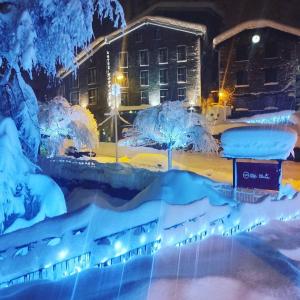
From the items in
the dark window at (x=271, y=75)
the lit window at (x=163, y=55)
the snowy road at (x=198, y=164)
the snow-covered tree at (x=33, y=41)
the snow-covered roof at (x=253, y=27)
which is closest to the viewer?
the snow-covered tree at (x=33, y=41)

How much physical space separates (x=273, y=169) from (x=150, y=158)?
17.0 metres

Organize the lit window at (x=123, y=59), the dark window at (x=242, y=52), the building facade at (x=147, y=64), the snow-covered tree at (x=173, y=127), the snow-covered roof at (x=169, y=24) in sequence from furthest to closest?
the lit window at (x=123, y=59)
the building facade at (x=147, y=64)
the snow-covered roof at (x=169, y=24)
the dark window at (x=242, y=52)
the snow-covered tree at (x=173, y=127)

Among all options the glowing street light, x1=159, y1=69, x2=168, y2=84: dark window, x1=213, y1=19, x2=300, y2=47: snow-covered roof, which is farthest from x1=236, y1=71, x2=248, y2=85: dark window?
x1=159, y1=69, x2=168, y2=84: dark window

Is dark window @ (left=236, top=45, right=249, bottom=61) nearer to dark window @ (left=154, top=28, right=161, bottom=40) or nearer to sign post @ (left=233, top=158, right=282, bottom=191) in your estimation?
dark window @ (left=154, top=28, right=161, bottom=40)

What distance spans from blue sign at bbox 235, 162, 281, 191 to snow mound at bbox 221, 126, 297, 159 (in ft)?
1.27

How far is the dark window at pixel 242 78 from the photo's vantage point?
3803cm

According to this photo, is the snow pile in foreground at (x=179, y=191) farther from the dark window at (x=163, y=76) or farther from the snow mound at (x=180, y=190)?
the dark window at (x=163, y=76)

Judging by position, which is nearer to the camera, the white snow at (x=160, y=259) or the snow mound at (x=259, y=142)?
the white snow at (x=160, y=259)

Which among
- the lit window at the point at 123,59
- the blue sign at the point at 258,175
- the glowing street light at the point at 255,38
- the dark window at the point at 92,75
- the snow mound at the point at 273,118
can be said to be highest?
the glowing street light at the point at 255,38

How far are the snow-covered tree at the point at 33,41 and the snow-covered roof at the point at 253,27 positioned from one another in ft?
100

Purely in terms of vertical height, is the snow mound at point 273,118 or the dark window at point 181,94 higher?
the dark window at point 181,94

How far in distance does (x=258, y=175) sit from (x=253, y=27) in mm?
26141

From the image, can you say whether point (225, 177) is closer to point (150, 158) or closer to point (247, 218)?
point (150, 158)

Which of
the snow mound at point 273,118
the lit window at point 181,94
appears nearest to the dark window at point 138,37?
the lit window at point 181,94
